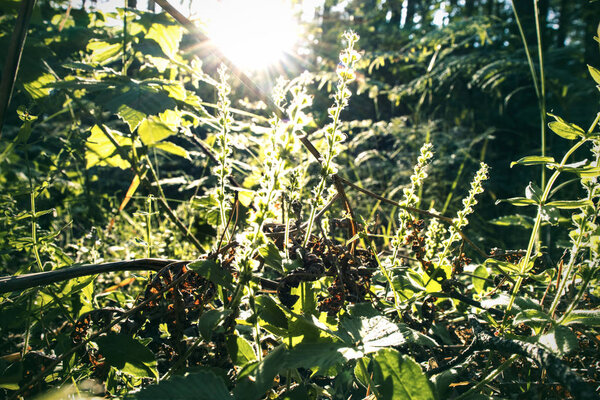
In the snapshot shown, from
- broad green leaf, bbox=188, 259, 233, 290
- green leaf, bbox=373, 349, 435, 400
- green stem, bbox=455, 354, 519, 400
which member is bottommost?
green stem, bbox=455, 354, 519, 400

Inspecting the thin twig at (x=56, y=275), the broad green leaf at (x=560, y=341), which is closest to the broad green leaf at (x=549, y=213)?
the broad green leaf at (x=560, y=341)

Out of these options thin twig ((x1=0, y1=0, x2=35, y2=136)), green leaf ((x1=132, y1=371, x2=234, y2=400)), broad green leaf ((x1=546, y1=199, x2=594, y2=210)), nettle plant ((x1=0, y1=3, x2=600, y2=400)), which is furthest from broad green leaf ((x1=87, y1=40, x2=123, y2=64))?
broad green leaf ((x1=546, y1=199, x2=594, y2=210))

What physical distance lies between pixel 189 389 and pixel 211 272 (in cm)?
22

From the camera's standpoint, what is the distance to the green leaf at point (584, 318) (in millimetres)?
836

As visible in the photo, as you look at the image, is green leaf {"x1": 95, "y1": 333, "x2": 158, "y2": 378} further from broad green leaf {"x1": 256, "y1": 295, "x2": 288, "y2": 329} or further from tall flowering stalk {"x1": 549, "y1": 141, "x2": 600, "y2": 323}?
tall flowering stalk {"x1": 549, "y1": 141, "x2": 600, "y2": 323}

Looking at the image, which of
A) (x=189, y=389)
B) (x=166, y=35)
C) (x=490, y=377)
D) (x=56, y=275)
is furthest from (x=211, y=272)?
(x=166, y=35)

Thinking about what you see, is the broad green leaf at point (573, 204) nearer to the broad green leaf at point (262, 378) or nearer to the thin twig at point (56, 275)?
the broad green leaf at point (262, 378)

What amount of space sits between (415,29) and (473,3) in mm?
4203

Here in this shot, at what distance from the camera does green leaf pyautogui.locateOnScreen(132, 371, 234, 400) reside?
68 centimetres

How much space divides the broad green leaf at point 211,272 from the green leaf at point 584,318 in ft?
2.46

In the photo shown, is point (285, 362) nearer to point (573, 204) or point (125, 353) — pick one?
point (125, 353)

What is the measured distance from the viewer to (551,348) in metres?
0.76

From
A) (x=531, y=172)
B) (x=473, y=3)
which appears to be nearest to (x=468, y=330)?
(x=531, y=172)

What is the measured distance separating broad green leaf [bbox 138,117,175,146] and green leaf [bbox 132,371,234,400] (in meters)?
1.11
